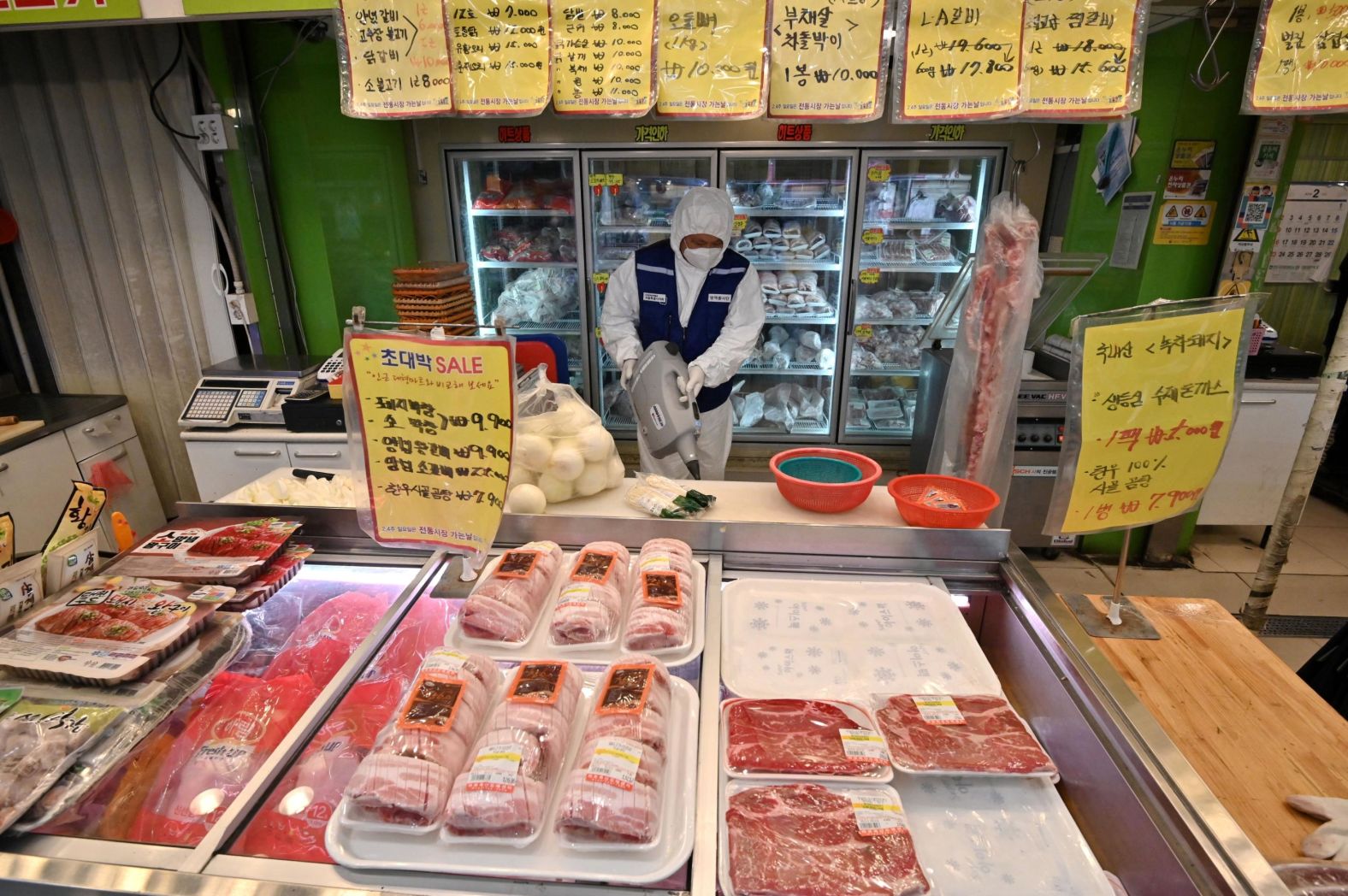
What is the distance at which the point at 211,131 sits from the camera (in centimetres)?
362

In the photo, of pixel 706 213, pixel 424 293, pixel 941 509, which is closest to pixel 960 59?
pixel 941 509

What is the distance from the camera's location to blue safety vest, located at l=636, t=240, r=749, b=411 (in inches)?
149

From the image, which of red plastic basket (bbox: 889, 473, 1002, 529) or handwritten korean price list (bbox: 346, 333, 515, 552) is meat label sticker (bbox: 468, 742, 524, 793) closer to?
handwritten korean price list (bbox: 346, 333, 515, 552)

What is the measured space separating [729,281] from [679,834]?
3.16 meters

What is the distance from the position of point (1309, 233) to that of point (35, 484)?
7131mm

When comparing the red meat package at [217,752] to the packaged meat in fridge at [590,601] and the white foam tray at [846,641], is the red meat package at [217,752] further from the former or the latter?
the white foam tray at [846,641]

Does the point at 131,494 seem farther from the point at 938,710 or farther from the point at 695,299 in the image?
the point at 938,710

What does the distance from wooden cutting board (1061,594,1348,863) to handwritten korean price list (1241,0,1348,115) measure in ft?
4.65

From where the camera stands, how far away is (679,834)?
1.01m

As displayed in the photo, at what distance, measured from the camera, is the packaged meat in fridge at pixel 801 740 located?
3.73 feet

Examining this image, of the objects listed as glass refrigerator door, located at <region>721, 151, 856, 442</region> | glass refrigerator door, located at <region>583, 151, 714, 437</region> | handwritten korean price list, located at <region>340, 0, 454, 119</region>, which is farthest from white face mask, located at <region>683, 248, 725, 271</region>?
handwritten korean price list, located at <region>340, 0, 454, 119</region>

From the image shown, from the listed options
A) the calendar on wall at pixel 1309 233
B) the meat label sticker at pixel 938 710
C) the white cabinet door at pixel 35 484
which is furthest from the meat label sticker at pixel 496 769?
the calendar on wall at pixel 1309 233

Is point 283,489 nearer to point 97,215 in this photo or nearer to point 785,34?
point 785,34

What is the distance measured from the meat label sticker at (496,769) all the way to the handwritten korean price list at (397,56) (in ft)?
5.99
